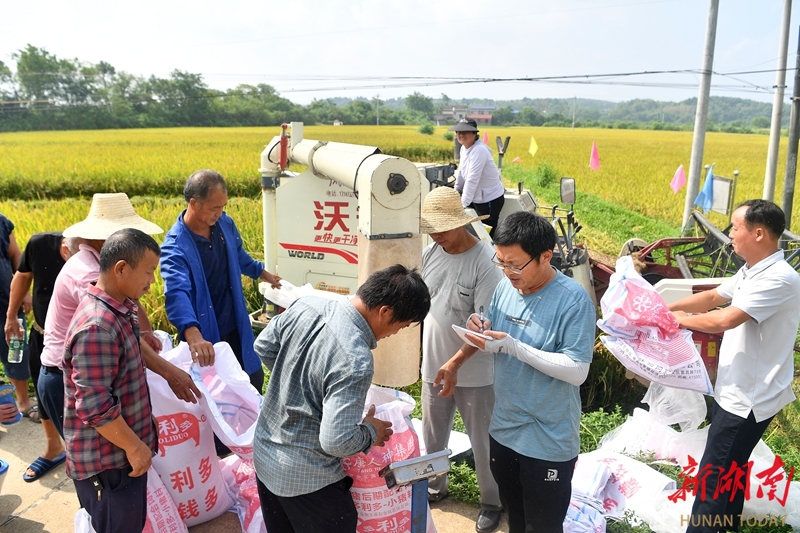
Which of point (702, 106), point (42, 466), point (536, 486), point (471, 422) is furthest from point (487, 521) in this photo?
point (702, 106)

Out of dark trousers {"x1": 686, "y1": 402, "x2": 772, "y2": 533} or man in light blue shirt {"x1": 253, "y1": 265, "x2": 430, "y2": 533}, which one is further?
dark trousers {"x1": 686, "y1": 402, "x2": 772, "y2": 533}

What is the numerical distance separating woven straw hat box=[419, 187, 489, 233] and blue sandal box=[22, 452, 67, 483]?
2.46 m

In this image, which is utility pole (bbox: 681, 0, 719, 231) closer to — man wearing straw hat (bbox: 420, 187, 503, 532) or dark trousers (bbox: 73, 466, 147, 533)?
man wearing straw hat (bbox: 420, 187, 503, 532)

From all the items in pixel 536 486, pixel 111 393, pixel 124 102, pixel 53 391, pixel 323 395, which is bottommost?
pixel 536 486

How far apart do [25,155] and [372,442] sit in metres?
22.9

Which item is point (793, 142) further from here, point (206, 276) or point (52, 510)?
point (52, 510)

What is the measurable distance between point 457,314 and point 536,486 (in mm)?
885

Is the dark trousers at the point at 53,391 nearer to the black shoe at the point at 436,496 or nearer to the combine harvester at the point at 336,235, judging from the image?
the combine harvester at the point at 336,235

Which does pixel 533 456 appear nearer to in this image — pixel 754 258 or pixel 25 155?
pixel 754 258

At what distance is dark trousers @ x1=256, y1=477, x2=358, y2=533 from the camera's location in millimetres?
1852

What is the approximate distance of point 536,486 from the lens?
2172 mm

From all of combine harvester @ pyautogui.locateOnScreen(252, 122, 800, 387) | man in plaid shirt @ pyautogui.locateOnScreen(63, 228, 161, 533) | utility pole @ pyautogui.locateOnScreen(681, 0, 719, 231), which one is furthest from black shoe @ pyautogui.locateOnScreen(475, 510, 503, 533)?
utility pole @ pyautogui.locateOnScreen(681, 0, 719, 231)

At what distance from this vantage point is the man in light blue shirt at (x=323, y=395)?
167 cm

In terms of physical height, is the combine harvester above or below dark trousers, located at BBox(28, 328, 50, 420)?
above
